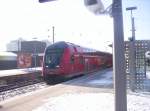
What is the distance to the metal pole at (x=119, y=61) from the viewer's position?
17.5 feet

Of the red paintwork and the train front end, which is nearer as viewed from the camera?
the red paintwork

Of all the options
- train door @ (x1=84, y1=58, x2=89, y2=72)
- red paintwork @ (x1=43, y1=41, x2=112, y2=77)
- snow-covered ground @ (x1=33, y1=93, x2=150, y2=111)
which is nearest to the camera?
snow-covered ground @ (x1=33, y1=93, x2=150, y2=111)

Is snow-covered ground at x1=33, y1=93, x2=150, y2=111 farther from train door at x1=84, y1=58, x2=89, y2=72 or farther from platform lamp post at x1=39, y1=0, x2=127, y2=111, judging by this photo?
train door at x1=84, y1=58, x2=89, y2=72

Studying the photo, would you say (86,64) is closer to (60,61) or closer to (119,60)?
(60,61)

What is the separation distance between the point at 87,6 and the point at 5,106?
6.15 m

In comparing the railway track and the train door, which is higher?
the train door

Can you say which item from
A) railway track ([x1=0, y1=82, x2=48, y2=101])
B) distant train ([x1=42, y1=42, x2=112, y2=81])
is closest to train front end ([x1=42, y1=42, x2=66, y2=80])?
distant train ([x1=42, y1=42, x2=112, y2=81])

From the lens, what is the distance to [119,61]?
17.6 feet

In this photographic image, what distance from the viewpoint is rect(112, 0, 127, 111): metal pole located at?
17.5ft

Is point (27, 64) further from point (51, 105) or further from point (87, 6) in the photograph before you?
point (87, 6)

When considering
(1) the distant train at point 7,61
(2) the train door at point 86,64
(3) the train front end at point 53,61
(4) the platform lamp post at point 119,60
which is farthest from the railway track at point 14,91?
(1) the distant train at point 7,61

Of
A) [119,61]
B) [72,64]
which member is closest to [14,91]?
[72,64]

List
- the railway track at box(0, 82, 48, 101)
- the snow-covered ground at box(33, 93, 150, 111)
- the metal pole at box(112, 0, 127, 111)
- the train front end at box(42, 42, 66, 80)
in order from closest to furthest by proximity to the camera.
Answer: the metal pole at box(112, 0, 127, 111) → the snow-covered ground at box(33, 93, 150, 111) → the railway track at box(0, 82, 48, 101) → the train front end at box(42, 42, 66, 80)

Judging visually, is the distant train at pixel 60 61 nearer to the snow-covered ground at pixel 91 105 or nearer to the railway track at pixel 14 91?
the railway track at pixel 14 91
